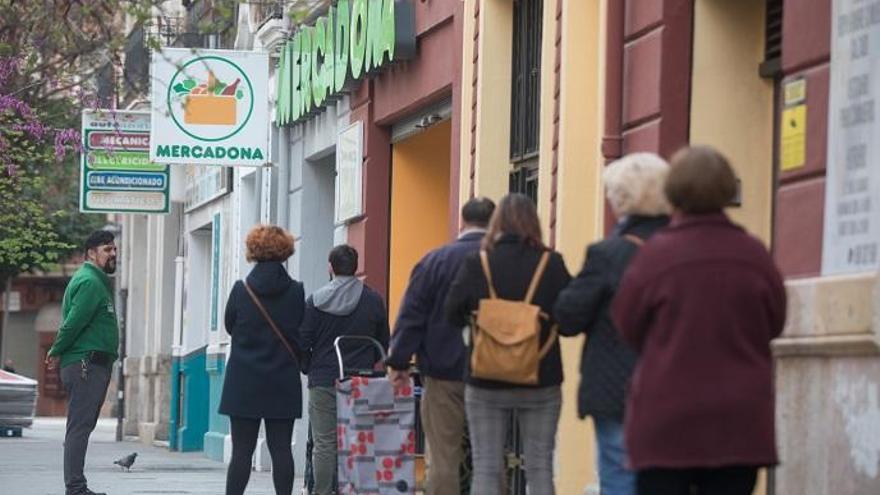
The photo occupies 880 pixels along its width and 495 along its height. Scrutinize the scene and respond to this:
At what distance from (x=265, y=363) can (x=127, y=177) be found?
56.6ft

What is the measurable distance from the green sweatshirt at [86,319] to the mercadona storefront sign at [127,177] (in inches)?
547

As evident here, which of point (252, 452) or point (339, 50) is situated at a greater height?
point (339, 50)

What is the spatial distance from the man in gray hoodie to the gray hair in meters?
6.61

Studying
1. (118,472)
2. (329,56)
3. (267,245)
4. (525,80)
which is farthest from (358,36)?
(267,245)

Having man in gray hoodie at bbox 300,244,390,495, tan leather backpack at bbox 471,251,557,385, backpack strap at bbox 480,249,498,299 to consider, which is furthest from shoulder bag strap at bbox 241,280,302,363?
tan leather backpack at bbox 471,251,557,385

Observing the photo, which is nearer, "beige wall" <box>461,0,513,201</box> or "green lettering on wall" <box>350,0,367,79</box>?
"beige wall" <box>461,0,513,201</box>

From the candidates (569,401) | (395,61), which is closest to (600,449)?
(569,401)

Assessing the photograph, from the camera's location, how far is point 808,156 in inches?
417

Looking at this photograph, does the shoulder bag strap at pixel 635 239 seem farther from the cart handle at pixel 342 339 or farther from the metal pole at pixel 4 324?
the metal pole at pixel 4 324

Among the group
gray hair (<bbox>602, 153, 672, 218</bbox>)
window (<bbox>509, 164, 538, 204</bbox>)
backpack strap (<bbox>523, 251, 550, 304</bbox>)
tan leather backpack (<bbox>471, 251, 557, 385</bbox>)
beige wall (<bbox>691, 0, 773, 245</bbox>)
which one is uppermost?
beige wall (<bbox>691, 0, 773, 245</bbox>)

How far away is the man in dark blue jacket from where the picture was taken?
464 inches

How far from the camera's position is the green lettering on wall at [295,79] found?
23.6m

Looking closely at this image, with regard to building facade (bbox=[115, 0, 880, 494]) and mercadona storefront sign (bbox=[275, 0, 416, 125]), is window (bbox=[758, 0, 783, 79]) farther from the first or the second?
mercadona storefront sign (bbox=[275, 0, 416, 125])

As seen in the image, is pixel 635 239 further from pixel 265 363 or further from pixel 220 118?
pixel 220 118
